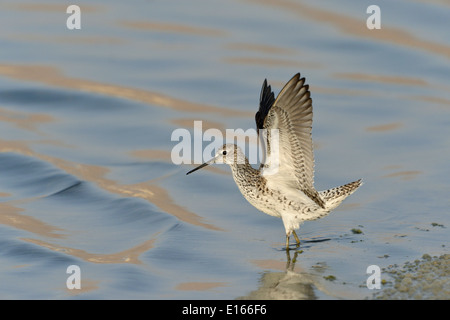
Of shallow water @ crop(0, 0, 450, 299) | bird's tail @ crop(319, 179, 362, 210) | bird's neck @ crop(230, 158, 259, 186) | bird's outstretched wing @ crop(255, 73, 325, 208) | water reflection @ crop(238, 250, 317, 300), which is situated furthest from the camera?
bird's neck @ crop(230, 158, 259, 186)

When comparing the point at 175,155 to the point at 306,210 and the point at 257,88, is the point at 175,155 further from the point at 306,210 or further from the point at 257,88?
the point at 306,210

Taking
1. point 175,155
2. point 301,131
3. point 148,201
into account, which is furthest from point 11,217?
point 301,131

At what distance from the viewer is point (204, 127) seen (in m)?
12.2

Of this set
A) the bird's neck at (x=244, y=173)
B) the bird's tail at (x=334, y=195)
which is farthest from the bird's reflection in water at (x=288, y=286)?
the bird's neck at (x=244, y=173)

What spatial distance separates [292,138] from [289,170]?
462mm

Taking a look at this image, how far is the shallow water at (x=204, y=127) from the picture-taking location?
8180 mm

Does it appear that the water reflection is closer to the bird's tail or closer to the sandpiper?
the sandpiper

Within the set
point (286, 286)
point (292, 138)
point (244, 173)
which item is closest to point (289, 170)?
point (292, 138)

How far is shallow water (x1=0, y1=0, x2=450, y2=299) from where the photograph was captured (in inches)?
322

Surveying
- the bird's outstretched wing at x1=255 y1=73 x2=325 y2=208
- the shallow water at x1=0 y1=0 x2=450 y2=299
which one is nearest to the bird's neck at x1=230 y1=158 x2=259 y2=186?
the bird's outstretched wing at x1=255 y1=73 x2=325 y2=208

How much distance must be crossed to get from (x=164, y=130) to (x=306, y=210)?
3952 mm

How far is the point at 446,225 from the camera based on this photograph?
29.1ft

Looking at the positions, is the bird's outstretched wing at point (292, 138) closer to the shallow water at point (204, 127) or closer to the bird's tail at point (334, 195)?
the bird's tail at point (334, 195)

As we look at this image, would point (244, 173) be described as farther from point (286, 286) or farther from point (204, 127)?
point (204, 127)
